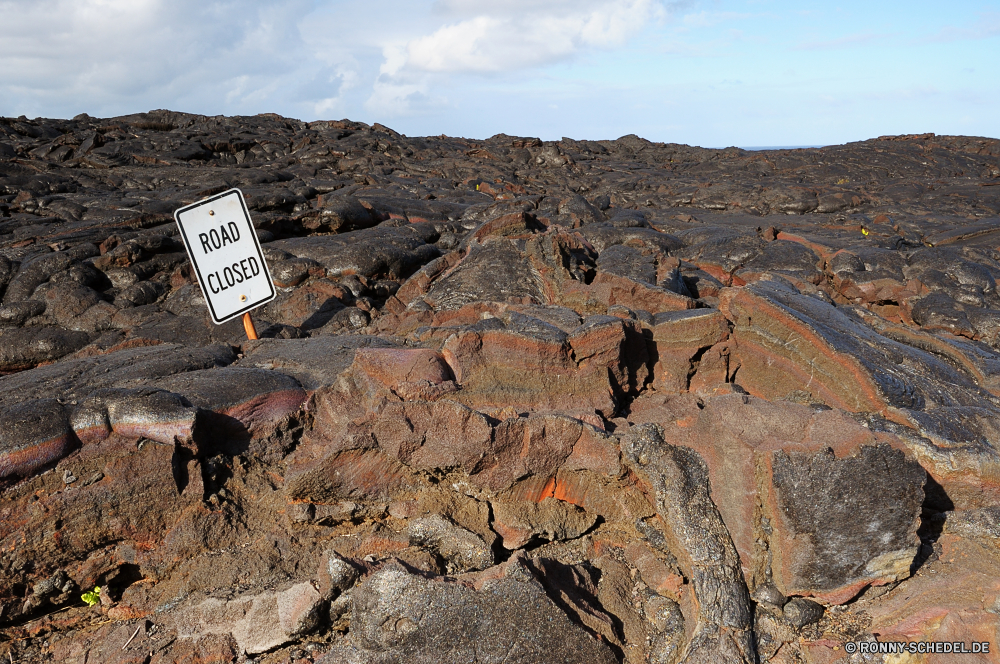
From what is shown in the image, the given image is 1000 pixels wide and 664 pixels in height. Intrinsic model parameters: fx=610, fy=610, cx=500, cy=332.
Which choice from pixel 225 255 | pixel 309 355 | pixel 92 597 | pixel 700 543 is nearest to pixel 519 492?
pixel 700 543

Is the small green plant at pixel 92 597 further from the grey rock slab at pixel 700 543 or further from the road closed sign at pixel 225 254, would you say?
the grey rock slab at pixel 700 543

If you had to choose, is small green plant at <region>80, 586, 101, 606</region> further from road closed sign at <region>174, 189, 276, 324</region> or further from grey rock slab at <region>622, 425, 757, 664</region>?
grey rock slab at <region>622, 425, 757, 664</region>

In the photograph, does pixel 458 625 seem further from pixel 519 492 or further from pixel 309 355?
pixel 309 355

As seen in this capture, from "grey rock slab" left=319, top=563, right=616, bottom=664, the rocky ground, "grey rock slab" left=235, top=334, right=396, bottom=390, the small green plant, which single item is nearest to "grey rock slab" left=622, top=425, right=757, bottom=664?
the rocky ground

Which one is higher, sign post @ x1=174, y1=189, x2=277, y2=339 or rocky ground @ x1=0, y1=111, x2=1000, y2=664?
sign post @ x1=174, y1=189, x2=277, y2=339

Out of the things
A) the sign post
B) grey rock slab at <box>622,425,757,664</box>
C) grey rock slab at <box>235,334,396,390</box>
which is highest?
the sign post

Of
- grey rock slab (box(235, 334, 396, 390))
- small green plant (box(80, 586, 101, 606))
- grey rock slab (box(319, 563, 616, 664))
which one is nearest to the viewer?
grey rock slab (box(319, 563, 616, 664))

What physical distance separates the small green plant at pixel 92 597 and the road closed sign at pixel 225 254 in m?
2.89

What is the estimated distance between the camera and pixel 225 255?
6.21 m

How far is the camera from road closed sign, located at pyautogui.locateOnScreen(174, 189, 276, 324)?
6.00 meters

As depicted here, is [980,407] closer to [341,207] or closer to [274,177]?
[341,207]

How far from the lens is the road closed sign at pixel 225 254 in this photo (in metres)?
6.00

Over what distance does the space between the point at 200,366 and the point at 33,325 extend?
6.10 m

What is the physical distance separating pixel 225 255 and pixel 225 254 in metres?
0.01
